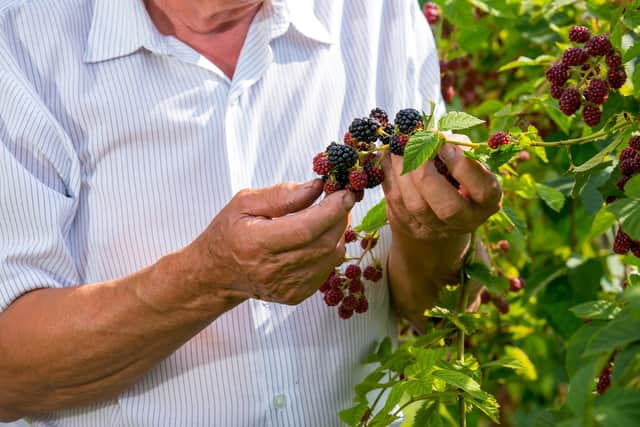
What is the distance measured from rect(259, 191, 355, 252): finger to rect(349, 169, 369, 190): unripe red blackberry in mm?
13

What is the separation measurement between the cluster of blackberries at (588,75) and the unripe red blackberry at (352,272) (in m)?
0.48

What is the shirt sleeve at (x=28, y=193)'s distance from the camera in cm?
158

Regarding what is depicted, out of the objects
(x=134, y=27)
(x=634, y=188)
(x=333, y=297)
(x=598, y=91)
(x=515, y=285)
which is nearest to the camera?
(x=634, y=188)

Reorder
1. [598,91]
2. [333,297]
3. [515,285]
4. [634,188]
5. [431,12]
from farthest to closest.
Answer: [431,12]
[515,285]
[333,297]
[598,91]
[634,188]

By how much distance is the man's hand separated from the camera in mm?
1332

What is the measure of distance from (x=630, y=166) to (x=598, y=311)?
0.21 metres

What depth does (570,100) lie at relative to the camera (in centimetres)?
136

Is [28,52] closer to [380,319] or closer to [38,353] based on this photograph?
[38,353]

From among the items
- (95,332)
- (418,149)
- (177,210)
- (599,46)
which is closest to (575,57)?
(599,46)

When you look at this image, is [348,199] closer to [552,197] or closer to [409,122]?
[409,122]

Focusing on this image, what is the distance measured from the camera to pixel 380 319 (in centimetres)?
Result: 187

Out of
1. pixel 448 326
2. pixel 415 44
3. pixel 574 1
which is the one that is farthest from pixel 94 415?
pixel 574 1

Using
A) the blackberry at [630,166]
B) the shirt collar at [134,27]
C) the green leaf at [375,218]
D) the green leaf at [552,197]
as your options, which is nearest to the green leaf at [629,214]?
the blackberry at [630,166]

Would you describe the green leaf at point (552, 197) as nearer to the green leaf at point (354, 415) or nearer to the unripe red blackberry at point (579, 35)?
the unripe red blackberry at point (579, 35)
